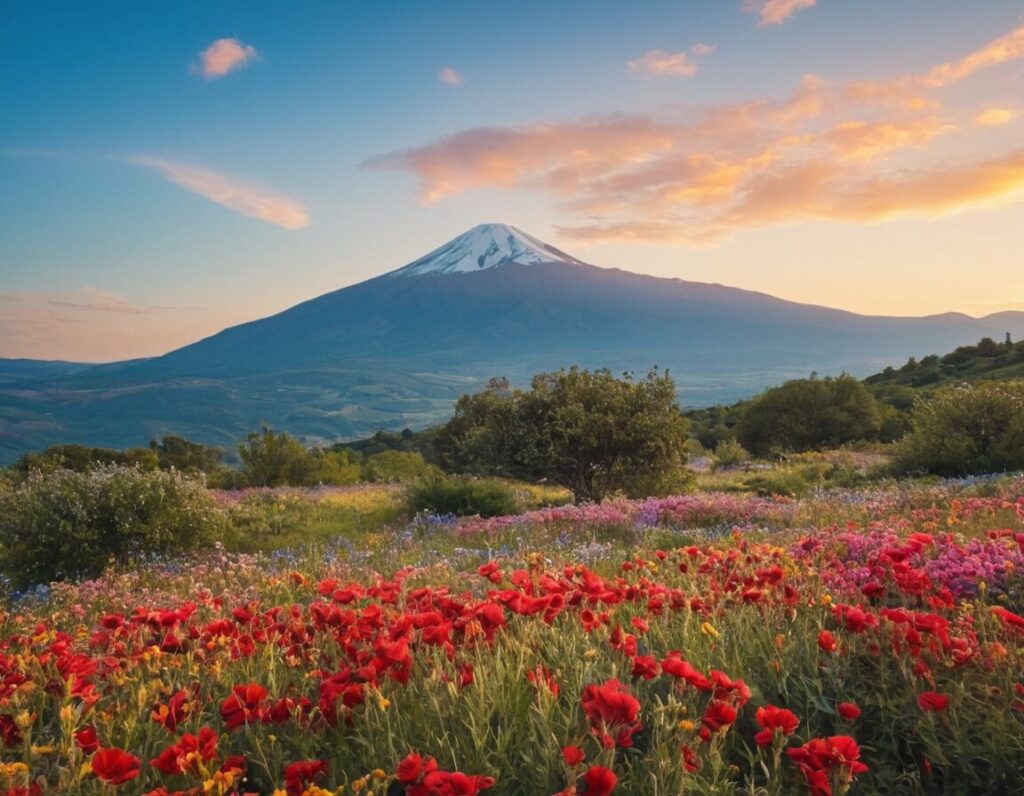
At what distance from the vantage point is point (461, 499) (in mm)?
15984

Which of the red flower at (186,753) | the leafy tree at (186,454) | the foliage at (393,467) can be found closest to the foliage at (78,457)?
the leafy tree at (186,454)

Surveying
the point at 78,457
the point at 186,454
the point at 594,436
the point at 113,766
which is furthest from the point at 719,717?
the point at 186,454

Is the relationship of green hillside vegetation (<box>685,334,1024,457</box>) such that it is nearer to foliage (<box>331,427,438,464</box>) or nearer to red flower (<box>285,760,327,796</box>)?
foliage (<box>331,427,438,464</box>)

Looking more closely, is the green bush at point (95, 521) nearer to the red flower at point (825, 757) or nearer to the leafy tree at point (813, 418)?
the red flower at point (825, 757)

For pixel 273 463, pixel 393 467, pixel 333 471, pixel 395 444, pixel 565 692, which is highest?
pixel 565 692

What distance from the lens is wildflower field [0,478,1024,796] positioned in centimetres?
239

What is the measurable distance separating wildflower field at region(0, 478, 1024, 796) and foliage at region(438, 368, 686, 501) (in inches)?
484

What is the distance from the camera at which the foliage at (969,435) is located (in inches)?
731

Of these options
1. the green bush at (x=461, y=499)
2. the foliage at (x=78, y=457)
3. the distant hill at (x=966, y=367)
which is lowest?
the foliage at (x=78, y=457)

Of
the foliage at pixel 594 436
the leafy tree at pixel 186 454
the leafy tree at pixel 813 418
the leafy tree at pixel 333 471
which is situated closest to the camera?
the foliage at pixel 594 436

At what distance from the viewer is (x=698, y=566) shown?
16.8ft

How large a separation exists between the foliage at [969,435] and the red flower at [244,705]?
2079 centimetres

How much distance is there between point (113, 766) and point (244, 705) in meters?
0.60

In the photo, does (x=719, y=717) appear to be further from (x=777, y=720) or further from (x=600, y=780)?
(x=600, y=780)
